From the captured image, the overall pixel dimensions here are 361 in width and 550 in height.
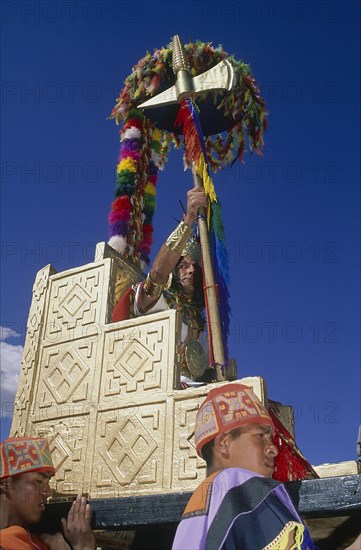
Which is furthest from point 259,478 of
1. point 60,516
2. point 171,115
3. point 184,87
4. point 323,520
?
point 171,115

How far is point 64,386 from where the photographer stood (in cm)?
454

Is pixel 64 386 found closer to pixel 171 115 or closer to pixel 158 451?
pixel 158 451

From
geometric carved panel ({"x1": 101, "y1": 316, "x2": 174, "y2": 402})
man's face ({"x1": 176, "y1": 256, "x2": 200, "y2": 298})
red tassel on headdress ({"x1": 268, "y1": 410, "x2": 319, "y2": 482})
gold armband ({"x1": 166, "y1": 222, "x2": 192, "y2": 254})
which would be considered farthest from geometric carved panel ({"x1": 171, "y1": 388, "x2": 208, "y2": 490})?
→ man's face ({"x1": 176, "y1": 256, "x2": 200, "y2": 298})

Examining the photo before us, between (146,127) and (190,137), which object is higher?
(146,127)

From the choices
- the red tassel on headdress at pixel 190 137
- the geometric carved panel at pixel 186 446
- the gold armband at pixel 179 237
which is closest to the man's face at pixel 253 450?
the geometric carved panel at pixel 186 446

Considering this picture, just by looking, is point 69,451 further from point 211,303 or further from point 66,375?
point 211,303

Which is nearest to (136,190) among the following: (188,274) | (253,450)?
(188,274)

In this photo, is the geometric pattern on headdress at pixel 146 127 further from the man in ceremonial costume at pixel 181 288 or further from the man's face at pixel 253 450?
the man's face at pixel 253 450

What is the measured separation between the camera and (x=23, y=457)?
3.16 meters

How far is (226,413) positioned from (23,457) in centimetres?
132

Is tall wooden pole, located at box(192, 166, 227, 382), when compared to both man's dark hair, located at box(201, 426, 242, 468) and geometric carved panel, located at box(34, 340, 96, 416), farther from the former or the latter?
man's dark hair, located at box(201, 426, 242, 468)

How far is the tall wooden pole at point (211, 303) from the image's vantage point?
4240 mm

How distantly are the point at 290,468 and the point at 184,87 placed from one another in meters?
4.24

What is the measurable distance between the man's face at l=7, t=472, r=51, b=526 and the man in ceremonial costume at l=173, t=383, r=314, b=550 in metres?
1.00
